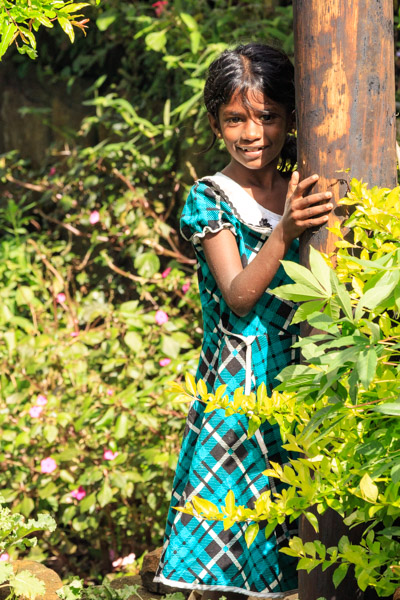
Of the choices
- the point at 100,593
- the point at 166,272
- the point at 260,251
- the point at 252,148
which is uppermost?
the point at 252,148

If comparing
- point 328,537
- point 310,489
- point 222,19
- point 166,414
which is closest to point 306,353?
point 310,489

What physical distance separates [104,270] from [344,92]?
3.27 m

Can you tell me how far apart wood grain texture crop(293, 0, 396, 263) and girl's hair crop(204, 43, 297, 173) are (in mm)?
246

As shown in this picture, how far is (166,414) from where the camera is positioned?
10.5ft

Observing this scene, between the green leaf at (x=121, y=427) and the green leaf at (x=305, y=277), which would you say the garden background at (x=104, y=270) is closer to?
the green leaf at (x=121, y=427)

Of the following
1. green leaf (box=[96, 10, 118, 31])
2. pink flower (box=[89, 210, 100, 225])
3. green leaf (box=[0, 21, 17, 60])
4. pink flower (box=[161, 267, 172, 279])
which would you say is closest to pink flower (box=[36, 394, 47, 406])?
pink flower (box=[161, 267, 172, 279])

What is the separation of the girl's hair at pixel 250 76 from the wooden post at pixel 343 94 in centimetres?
24

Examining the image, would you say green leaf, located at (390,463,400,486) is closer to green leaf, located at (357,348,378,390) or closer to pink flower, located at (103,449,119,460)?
green leaf, located at (357,348,378,390)

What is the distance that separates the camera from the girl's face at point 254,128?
6.38 ft

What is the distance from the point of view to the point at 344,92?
5.43ft

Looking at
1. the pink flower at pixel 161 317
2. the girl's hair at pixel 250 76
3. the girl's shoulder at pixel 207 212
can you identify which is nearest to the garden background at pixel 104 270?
the pink flower at pixel 161 317

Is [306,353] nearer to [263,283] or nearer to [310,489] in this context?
[310,489]

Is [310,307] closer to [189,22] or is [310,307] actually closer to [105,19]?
[189,22]

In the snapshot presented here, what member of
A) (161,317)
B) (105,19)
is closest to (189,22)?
(105,19)
